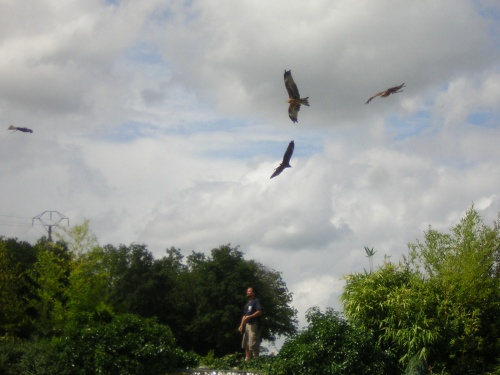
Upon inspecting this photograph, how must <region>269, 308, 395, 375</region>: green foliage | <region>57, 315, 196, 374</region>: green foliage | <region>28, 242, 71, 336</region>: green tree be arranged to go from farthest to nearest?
<region>28, 242, 71, 336</region>: green tree → <region>57, 315, 196, 374</region>: green foliage → <region>269, 308, 395, 375</region>: green foliage

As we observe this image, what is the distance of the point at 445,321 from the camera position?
15.7 m

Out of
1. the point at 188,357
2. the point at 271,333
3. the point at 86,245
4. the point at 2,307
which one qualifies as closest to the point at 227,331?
the point at 271,333

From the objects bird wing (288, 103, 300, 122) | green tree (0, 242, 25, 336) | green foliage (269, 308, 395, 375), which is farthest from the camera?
green tree (0, 242, 25, 336)

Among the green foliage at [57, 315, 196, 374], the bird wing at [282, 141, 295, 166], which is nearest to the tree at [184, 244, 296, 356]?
the green foliage at [57, 315, 196, 374]

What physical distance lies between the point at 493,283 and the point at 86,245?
1542 cm

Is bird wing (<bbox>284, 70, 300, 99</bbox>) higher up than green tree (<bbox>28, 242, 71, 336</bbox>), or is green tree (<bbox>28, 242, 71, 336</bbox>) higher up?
bird wing (<bbox>284, 70, 300, 99</bbox>)

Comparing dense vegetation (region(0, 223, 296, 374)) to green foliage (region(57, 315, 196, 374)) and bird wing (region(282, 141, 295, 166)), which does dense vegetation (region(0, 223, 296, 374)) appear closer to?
green foliage (region(57, 315, 196, 374))

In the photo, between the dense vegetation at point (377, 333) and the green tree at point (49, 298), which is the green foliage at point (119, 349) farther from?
the green tree at point (49, 298)

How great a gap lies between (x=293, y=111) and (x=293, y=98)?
0.36 m

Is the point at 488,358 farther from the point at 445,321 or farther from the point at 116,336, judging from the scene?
the point at 116,336

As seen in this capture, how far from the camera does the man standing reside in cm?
1684

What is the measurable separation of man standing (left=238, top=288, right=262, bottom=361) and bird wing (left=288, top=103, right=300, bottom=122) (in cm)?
581

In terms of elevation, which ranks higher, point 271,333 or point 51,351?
point 271,333

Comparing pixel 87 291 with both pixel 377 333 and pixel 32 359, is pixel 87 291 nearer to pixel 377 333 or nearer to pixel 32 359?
pixel 32 359
